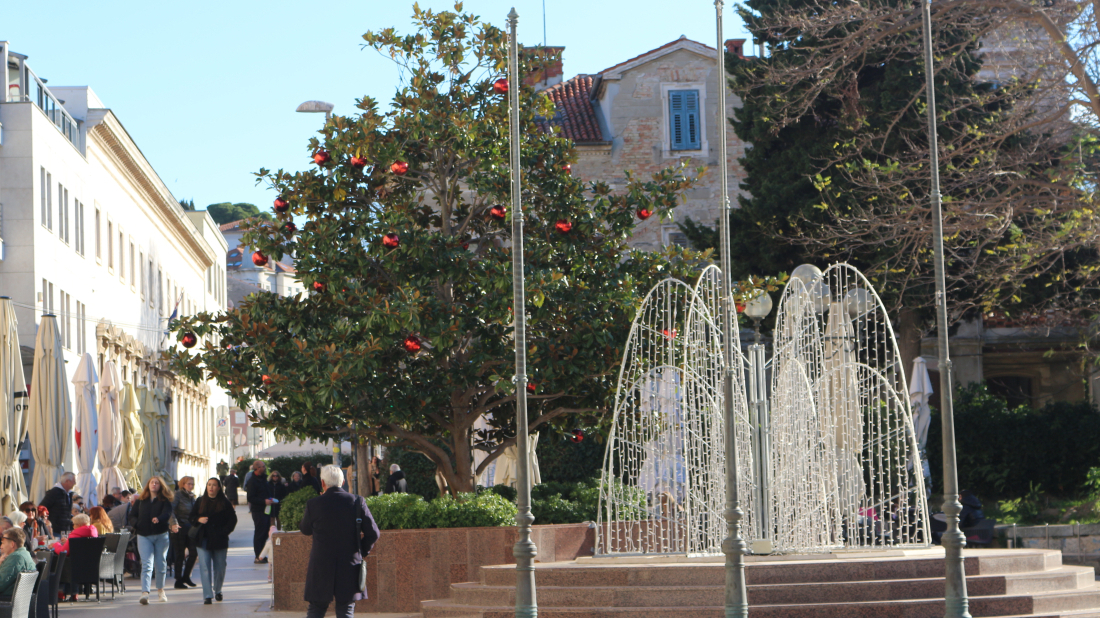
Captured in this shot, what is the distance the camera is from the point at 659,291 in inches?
681

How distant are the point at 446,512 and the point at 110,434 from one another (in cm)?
1219

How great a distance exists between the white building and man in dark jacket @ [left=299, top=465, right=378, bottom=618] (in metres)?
13.1

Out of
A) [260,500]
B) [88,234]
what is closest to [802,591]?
[260,500]

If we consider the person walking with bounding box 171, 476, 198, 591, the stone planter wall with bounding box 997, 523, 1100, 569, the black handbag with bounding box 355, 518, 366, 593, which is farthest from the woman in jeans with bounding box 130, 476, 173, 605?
the stone planter wall with bounding box 997, 523, 1100, 569

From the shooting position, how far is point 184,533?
67.9 feet

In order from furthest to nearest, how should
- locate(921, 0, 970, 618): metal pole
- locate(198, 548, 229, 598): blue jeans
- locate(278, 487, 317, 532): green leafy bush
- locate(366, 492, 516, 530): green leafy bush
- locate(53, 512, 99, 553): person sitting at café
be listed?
locate(53, 512, 99, 553): person sitting at café, locate(198, 548, 229, 598): blue jeans, locate(278, 487, 317, 532): green leafy bush, locate(366, 492, 516, 530): green leafy bush, locate(921, 0, 970, 618): metal pole

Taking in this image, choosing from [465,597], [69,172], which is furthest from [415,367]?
[69,172]

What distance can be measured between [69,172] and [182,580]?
61.2ft

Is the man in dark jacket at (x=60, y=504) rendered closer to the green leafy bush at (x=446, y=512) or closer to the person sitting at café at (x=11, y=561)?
the green leafy bush at (x=446, y=512)

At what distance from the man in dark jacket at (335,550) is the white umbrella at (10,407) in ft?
34.9

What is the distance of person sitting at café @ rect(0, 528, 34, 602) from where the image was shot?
11.8 meters

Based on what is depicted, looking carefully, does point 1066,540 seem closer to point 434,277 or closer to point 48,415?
point 434,277

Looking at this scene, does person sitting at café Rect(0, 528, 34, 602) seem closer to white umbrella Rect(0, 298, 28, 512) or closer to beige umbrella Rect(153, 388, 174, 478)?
white umbrella Rect(0, 298, 28, 512)

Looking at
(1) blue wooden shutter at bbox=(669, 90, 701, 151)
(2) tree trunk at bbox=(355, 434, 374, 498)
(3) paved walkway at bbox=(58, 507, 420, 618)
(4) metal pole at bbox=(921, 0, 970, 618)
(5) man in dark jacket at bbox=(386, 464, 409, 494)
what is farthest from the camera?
(1) blue wooden shutter at bbox=(669, 90, 701, 151)
